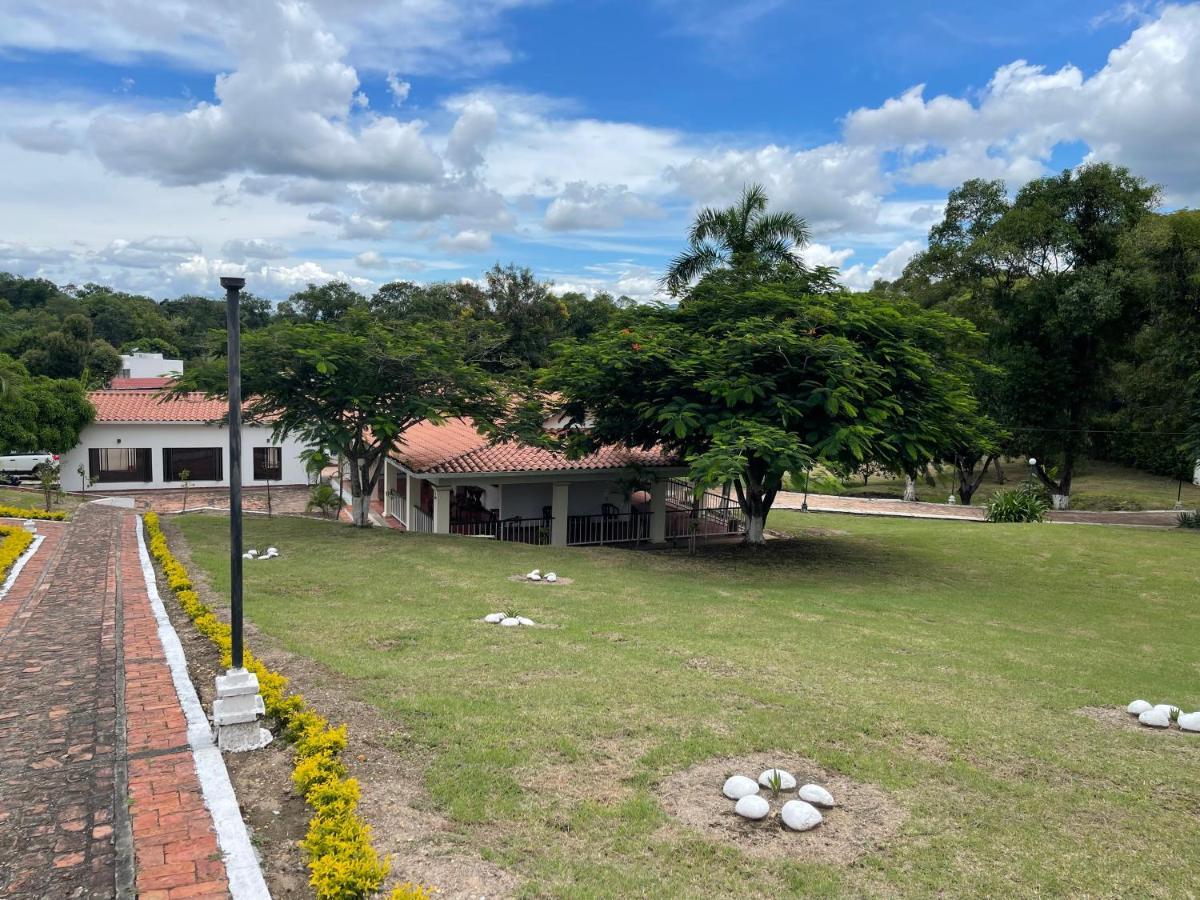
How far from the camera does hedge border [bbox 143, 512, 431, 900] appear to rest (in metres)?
3.83

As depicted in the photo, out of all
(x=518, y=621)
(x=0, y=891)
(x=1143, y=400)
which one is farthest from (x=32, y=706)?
(x=1143, y=400)

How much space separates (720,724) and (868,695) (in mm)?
1945

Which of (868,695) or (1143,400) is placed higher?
(1143,400)

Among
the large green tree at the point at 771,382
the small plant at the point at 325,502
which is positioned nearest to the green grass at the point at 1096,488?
the large green tree at the point at 771,382

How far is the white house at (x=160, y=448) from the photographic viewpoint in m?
27.3

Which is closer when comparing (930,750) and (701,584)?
(930,750)

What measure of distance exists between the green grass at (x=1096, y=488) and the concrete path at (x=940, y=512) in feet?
13.9

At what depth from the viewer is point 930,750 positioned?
6.16m

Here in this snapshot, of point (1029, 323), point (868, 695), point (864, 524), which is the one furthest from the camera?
Result: point (1029, 323)

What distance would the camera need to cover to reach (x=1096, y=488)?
4150 centimetres

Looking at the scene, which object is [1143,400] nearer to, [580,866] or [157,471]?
[580,866]

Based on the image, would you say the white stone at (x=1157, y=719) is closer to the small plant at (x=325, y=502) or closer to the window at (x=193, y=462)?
the small plant at (x=325, y=502)

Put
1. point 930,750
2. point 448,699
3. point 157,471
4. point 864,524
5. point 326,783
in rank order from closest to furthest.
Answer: point 326,783 → point 930,750 → point 448,699 → point 864,524 → point 157,471

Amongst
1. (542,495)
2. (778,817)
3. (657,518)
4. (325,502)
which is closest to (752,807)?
(778,817)
